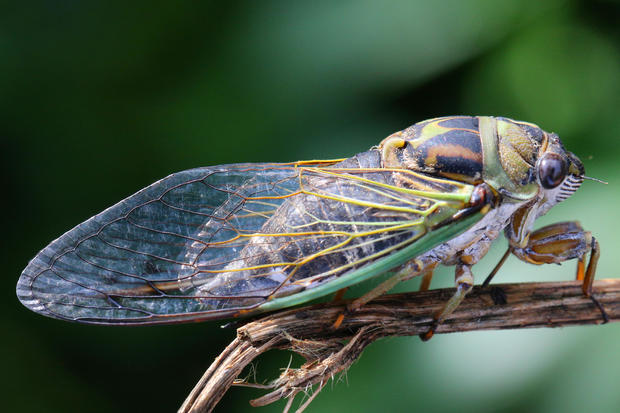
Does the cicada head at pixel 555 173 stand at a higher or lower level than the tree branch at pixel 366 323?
higher

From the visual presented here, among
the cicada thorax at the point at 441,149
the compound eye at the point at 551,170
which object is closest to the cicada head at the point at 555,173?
the compound eye at the point at 551,170

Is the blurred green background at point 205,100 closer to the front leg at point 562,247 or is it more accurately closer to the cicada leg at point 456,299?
the front leg at point 562,247

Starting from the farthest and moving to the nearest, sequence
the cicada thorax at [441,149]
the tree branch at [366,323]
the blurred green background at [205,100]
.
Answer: the blurred green background at [205,100]
the cicada thorax at [441,149]
the tree branch at [366,323]

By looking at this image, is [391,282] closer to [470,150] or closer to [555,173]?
[470,150]

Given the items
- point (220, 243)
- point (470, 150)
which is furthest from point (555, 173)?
point (220, 243)

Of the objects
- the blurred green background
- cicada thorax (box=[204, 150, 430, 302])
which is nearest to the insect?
cicada thorax (box=[204, 150, 430, 302])

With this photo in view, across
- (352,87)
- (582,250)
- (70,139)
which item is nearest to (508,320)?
(582,250)

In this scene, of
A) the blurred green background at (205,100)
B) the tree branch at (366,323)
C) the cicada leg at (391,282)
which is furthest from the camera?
the blurred green background at (205,100)

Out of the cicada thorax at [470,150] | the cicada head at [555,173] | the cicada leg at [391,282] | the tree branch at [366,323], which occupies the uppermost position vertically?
the cicada thorax at [470,150]

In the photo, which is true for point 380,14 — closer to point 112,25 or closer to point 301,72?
point 301,72

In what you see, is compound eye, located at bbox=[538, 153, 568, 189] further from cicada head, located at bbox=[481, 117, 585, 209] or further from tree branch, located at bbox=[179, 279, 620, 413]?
tree branch, located at bbox=[179, 279, 620, 413]
